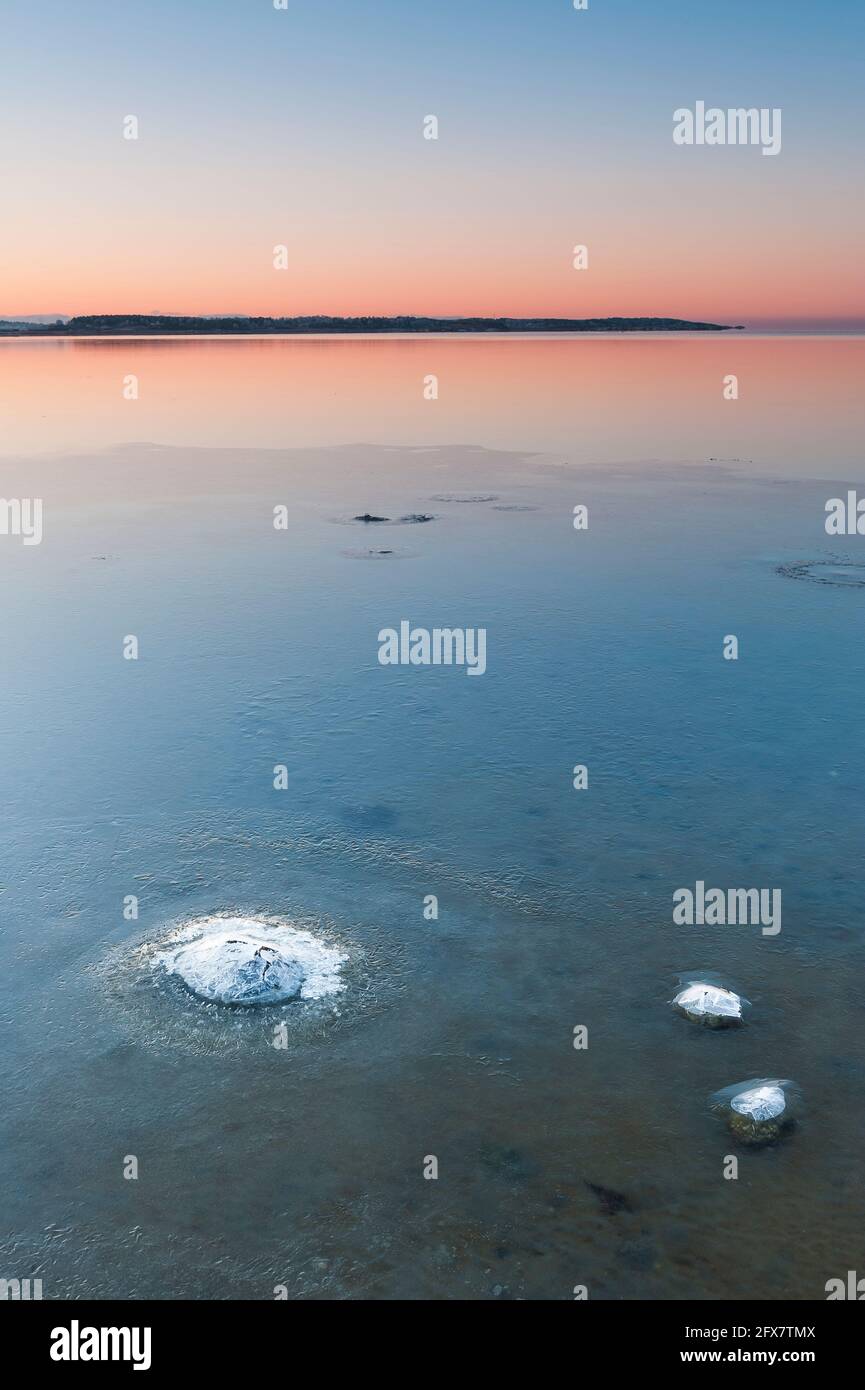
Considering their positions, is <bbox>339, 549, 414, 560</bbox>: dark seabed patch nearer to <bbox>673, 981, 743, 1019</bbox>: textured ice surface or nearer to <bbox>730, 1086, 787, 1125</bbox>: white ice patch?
<bbox>673, 981, 743, 1019</bbox>: textured ice surface

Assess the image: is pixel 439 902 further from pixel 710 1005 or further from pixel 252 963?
pixel 710 1005

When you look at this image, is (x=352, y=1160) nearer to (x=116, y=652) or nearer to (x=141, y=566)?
(x=116, y=652)

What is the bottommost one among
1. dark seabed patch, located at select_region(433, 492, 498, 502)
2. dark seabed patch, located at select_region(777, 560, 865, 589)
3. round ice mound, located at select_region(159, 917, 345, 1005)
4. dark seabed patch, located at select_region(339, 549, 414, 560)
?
round ice mound, located at select_region(159, 917, 345, 1005)

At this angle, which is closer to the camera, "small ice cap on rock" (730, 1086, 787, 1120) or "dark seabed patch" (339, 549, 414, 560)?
"small ice cap on rock" (730, 1086, 787, 1120)

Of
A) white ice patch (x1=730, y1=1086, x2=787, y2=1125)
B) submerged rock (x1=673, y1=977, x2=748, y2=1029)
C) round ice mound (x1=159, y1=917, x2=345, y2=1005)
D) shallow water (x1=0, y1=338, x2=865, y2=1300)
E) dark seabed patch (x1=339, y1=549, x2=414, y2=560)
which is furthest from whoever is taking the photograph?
dark seabed patch (x1=339, y1=549, x2=414, y2=560)

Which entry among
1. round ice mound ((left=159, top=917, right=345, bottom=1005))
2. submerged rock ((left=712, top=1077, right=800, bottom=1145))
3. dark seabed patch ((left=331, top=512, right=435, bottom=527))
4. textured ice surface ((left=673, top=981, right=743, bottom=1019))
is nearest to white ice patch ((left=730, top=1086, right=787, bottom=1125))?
submerged rock ((left=712, top=1077, right=800, bottom=1145))

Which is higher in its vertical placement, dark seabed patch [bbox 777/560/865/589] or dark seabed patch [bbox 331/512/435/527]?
dark seabed patch [bbox 331/512/435/527]
